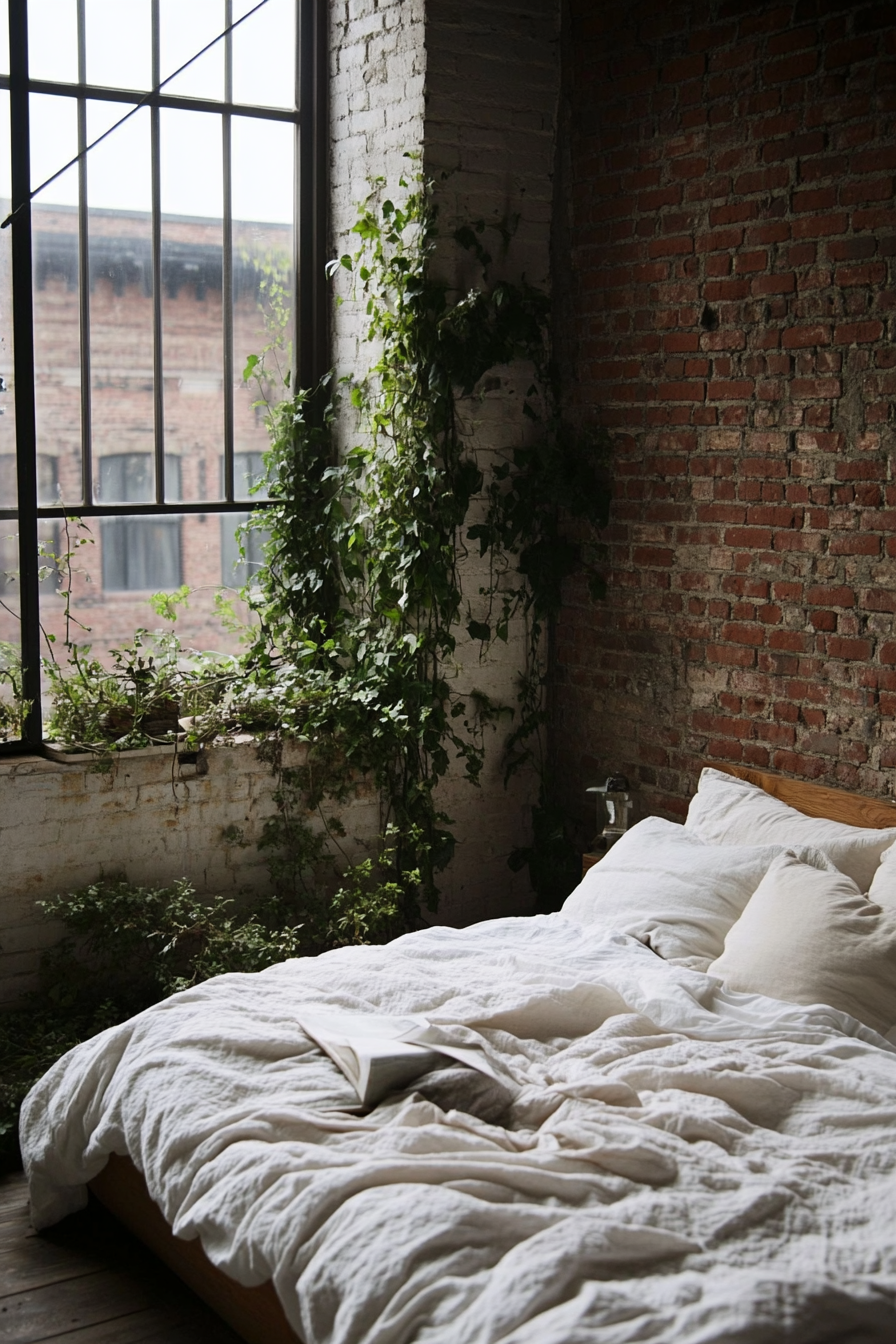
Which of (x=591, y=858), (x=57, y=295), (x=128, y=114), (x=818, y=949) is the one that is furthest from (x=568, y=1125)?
(x=128, y=114)

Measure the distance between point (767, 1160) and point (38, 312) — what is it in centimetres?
314

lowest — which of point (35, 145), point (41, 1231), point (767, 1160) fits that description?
point (41, 1231)

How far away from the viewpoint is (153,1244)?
275 centimetres

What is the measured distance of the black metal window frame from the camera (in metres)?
3.84

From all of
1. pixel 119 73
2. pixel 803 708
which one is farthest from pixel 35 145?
pixel 803 708

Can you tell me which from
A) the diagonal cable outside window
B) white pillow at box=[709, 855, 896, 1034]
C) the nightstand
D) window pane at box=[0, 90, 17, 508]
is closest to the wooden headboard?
white pillow at box=[709, 855, 896, 1034]

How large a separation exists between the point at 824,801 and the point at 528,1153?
1609mm

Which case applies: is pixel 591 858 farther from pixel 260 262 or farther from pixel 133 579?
pixel 260 262

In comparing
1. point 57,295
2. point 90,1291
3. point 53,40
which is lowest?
point 90,1291

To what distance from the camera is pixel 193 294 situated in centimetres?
422

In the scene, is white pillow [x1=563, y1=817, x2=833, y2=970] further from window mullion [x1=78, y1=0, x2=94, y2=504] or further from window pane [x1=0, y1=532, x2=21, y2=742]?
window mullion [x1=78, y1=0, x2=94, y2=504]

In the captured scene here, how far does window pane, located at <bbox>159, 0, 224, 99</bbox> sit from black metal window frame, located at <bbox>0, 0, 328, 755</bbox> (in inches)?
0.9

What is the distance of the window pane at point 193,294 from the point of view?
415 centimetres

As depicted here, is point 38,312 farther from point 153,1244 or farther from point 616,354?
point 153,1244
